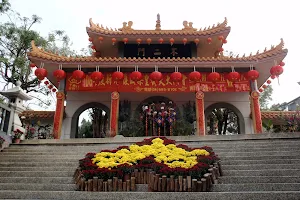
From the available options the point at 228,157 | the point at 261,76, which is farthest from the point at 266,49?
the point at 228,157

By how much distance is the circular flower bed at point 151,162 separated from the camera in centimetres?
550

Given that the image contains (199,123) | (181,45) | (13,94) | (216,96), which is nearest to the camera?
(13,94)

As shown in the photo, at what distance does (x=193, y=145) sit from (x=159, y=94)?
5.16m

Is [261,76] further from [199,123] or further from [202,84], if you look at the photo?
[199,123]

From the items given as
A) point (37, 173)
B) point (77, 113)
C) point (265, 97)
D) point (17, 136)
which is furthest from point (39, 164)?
point (265, 97)

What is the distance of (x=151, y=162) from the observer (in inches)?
241

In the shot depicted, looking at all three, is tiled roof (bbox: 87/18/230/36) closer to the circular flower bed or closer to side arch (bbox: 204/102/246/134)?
side arch (bbox: 204/102/246/134)

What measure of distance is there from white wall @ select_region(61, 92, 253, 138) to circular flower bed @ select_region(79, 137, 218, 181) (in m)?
5.70

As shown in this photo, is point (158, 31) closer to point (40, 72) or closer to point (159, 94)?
point (159, 94)

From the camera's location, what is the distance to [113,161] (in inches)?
247

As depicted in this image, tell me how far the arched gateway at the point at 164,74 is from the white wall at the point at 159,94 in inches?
1.8

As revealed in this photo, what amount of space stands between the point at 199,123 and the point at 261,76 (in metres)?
4.38

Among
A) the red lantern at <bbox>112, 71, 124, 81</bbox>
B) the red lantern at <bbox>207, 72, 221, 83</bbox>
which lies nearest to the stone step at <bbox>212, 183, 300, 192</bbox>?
the red lantern at <bbox>207, 72, 221, 83</bbox>

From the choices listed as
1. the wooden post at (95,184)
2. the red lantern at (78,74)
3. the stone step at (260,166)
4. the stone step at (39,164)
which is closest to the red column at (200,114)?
the stone step at (260,166)
